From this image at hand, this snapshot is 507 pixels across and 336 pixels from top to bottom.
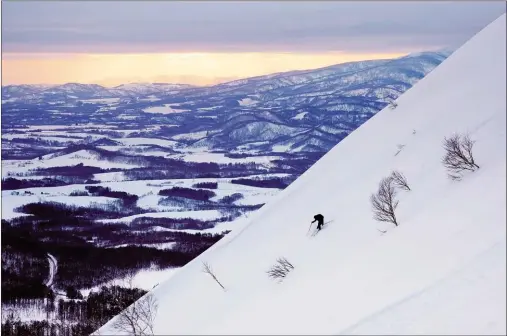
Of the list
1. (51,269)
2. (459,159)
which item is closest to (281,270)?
(459,159)

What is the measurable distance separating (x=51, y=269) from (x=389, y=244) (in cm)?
14098

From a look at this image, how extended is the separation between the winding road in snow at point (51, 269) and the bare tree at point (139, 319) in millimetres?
111602

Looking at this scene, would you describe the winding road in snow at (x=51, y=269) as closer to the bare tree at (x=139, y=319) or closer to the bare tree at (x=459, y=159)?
the bare tree at (x=139, y=319)

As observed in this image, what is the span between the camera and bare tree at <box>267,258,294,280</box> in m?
28.6

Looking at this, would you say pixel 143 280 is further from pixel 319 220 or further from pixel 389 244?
pixel 389 244

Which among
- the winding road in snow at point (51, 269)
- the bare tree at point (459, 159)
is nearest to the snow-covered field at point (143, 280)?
the winding road in snow at point (51, 269)

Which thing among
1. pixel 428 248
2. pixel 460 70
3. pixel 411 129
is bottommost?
pixel 428 248

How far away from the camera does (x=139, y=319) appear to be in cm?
3300

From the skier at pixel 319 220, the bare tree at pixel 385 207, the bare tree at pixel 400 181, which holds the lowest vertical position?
the skier at pixel 319 220

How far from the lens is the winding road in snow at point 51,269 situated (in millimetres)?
144250

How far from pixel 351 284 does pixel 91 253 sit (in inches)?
5807

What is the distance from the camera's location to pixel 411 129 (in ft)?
122

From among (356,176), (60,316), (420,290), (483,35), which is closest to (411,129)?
(356,176)

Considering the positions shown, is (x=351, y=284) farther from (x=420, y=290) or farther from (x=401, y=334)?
(x=401, y=334)
